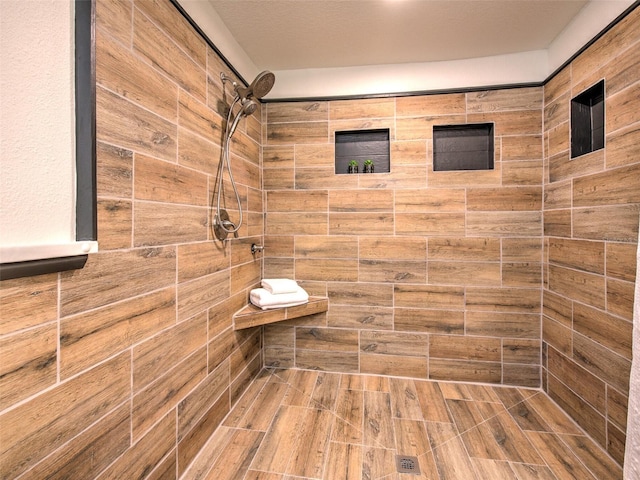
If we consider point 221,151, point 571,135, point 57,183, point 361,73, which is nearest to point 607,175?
point 571,135

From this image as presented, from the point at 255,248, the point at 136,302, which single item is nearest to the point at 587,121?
the point at 255,248

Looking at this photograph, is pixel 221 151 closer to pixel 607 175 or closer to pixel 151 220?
pixel 151 220

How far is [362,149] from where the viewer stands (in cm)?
258

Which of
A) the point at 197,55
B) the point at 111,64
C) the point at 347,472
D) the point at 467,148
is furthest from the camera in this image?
the point at 467,148

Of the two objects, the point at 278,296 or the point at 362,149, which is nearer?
the point at 278,296

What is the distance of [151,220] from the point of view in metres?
1.30

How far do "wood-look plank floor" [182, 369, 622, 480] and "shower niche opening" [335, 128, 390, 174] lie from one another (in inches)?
68.3

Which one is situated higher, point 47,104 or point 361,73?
point 361,73

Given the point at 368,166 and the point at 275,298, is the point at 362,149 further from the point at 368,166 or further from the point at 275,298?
the point at 275,298

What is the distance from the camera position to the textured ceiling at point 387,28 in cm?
178

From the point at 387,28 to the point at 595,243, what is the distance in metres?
1.80

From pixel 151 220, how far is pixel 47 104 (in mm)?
523

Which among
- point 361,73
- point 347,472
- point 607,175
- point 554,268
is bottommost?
point 347,472

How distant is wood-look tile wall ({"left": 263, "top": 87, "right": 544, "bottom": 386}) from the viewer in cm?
230
